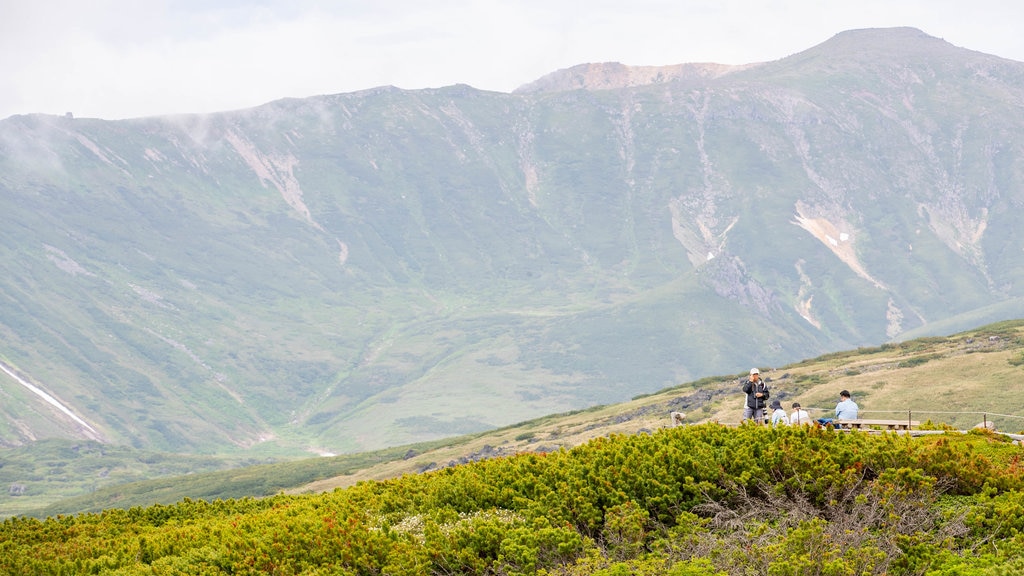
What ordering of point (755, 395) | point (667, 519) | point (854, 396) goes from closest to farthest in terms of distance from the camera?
point (667, 519)
point (755, 395)
point (854, 396)

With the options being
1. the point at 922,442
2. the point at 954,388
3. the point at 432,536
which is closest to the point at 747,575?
the point at 432,536

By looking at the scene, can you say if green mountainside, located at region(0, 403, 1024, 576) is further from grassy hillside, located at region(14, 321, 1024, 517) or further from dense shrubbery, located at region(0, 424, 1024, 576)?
grassy hillside, located at region(14, 321, 1024, 517)

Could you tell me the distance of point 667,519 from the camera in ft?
75.4

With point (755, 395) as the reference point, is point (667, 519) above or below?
below

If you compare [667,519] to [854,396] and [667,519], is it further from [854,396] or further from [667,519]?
[854,396]

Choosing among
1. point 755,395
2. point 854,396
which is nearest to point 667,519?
point 755,395

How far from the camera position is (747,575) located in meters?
18.9

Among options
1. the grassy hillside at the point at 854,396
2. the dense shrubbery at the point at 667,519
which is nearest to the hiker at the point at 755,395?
the dense shrubbery at the point at 667,519

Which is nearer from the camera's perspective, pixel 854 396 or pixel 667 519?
pixel 667 519

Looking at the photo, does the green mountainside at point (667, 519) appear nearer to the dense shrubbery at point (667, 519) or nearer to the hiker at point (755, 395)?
the dense shrubbery at point (667, 519)

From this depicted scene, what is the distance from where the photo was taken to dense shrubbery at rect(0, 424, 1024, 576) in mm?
19875

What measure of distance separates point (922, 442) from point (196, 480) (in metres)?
165

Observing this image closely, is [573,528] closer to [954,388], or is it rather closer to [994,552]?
[994,552]

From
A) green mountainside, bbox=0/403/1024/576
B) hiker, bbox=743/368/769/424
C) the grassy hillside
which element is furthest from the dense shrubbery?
the grassy hillside
